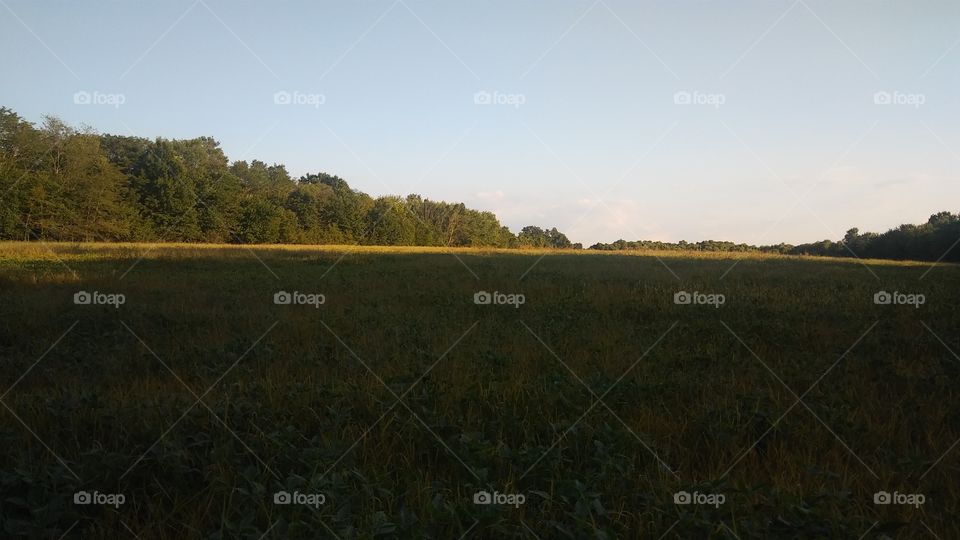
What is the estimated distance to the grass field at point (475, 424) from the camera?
2693 mm

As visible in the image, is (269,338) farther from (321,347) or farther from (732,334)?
(732,334)

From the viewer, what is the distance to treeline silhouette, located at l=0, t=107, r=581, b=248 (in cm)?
4353

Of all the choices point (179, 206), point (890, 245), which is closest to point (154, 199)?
point (179, 206)

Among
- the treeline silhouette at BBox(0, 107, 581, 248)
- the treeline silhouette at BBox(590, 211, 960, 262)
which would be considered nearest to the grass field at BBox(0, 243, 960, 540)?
the treeline silhouette at BBox(590, 211, 960, 262)

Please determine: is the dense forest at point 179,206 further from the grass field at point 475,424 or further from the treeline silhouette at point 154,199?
the grass field at point 475,424

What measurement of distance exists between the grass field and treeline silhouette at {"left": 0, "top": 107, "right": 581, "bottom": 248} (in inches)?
1847

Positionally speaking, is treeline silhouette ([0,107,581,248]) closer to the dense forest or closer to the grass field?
the dense forest

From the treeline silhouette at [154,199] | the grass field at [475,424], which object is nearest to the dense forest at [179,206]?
the treeline silhouette at [154,199]

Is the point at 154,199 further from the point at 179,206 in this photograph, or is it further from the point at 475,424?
the point at 475,424

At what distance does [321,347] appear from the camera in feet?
21.3

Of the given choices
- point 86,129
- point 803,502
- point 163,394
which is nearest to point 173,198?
point 86,129

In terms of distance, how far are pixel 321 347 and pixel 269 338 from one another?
0.99m

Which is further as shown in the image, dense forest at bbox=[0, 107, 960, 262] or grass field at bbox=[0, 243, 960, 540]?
dense forest at bbox=[0, 107, 960, 262]

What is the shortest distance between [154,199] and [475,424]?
5855cm
